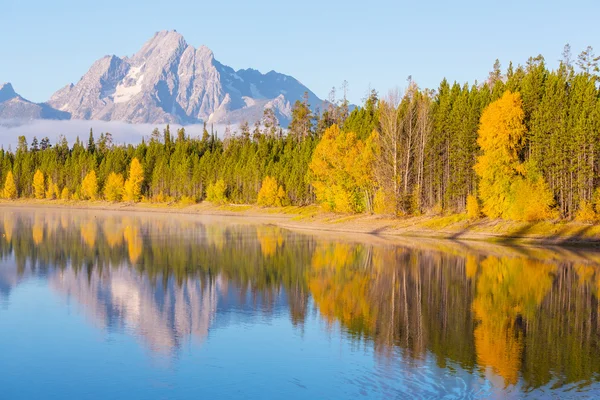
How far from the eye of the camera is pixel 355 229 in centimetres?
8731

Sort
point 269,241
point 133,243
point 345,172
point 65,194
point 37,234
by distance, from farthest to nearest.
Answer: point 65,194
point 345,172
point 37,234
point 269,241
point 133,243

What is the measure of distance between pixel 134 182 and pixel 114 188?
7781 millimetres

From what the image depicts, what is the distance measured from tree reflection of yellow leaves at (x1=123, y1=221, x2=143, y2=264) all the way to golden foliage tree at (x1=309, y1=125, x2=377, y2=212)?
30.1 m

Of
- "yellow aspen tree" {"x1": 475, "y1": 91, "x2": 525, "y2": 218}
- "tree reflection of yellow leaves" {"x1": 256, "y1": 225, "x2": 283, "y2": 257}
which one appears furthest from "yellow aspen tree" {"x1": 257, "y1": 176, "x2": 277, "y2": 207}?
"yellow aspen tree" {"x1": 475, "y1": 91, "x2": 525, "y2": 218}

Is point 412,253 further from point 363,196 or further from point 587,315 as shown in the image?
point 363,196

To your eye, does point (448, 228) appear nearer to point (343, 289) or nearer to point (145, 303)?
point (343, 289)

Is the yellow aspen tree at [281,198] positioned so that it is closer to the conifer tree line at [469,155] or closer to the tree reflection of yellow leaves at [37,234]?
the conifer tree line at [469,155]

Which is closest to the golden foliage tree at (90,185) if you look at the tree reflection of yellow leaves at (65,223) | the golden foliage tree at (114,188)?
the golden foliage tree at (114,188)

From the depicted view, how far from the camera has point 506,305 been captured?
33219 mm

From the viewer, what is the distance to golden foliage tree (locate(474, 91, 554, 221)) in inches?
2857

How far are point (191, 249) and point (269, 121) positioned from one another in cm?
14420

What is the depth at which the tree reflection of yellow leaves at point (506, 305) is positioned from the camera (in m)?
22.8

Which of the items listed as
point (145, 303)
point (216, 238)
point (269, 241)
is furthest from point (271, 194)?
point (145, 303)

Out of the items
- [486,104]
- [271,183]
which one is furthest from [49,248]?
[271,183]
